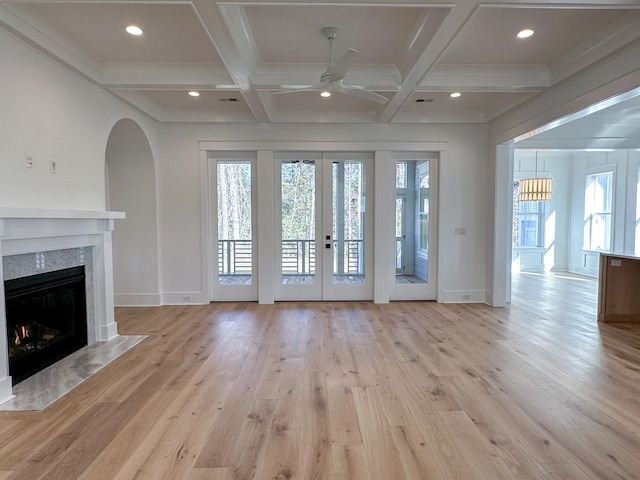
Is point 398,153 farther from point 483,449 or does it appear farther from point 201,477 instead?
point 201,477

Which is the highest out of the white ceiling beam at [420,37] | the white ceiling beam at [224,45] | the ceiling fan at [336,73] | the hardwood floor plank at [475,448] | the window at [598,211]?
the white ceiling beam at [420,37]

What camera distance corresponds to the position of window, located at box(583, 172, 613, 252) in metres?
8.03

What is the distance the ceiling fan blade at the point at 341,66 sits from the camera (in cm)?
287

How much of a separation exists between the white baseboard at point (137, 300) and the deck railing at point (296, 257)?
104cm

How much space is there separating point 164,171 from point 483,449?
5283 millimetres

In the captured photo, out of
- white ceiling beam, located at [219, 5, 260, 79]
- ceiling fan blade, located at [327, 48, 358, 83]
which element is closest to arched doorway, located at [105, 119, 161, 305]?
white ceiling beam, located at [219, 5, 260, 79]

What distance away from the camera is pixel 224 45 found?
10.1 ft

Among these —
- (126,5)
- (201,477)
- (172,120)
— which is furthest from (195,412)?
(172,120)

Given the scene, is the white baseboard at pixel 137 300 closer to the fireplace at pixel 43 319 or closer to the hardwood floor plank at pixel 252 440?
the fireplace at pixel 43 319

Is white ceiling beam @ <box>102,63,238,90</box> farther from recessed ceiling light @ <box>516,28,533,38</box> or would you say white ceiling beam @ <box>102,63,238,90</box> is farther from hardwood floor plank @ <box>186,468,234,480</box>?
hardwood floor plank @ <box>186,468,234,480</box>

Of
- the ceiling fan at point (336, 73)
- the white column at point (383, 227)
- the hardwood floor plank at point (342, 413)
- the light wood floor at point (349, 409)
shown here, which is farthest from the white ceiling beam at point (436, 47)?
the hardwood floor plank at point (342, 413)

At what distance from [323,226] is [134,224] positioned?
2.87 m

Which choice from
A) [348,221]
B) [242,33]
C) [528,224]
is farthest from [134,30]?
[528,224]

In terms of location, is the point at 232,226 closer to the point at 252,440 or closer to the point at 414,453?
the point at 252,440
